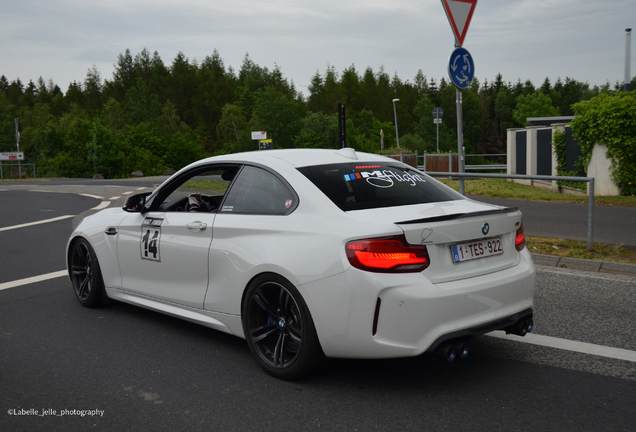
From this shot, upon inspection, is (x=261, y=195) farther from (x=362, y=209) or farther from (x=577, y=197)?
(x=577, y=197)

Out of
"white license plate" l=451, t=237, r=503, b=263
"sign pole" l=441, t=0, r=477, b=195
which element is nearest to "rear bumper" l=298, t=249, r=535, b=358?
"white license plate" l=451, t=237, r=503, b=263

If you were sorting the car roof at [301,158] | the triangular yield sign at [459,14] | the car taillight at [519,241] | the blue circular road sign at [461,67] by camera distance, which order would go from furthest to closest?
the blue circular road sign at [461,67]
the triangular yield sign at [459,14]
the car roof at [301,158]
the car taillight at [519,241]

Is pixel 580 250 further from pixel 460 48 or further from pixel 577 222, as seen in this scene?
pixel 460 48

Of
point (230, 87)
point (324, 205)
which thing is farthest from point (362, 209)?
point (230, 87)

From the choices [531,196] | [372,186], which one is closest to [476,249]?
[372,186]

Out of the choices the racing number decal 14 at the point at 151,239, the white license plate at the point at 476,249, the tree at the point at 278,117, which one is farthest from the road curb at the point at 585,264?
the tree at the point at 278,117

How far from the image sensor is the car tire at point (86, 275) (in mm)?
5801

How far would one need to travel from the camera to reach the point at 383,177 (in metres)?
4.41

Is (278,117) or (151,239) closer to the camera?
(151,239)

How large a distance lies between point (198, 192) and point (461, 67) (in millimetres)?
5263

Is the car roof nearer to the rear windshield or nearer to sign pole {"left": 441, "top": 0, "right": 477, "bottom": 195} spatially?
the rear windshield

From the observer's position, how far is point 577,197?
12844mm

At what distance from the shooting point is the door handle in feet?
14.9

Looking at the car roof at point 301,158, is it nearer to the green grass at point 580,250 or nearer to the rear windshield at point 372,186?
the rear windshield at point 372,186
